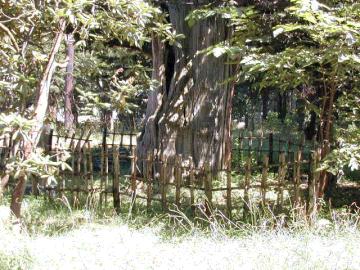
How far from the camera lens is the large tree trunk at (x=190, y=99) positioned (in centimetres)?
924

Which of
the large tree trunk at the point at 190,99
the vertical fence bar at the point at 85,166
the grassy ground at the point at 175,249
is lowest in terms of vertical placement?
the grassy ground at the point at 175,249

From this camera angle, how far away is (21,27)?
4.86 m

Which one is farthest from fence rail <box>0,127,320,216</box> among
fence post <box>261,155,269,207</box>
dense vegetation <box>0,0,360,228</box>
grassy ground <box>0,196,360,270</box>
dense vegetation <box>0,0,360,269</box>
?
grassy ground <box>0,196,360,270</box>

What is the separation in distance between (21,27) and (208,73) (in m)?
4.89

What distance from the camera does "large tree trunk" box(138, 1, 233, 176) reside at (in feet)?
30.3

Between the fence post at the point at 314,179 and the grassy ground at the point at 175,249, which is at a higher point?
the fence post at the point at 314,179

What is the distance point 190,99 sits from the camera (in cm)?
934

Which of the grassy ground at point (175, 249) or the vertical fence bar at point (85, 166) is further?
the vertical fence bar at point (85, 166)

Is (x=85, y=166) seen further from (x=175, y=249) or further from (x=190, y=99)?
(x=175, y=249)

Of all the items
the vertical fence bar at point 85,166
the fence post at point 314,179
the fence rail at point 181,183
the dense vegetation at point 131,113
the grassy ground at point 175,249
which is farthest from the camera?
the vertical fence bar at point 85,166

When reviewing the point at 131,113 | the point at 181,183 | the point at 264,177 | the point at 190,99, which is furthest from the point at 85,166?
the point at 264,177

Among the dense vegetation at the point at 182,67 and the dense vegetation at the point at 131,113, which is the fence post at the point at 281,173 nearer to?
the dense vegetation at the point at 131,113

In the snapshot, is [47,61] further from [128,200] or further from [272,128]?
[272,128]

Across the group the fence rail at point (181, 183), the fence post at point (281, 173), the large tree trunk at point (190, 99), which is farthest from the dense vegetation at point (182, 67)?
the fence post at point (281, 173)
